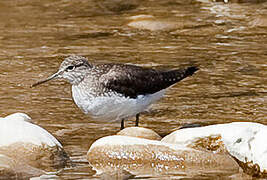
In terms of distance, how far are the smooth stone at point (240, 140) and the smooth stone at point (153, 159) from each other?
15cm

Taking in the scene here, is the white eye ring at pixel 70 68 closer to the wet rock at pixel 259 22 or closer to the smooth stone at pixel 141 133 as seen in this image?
the smooth stone at pixel 141 133

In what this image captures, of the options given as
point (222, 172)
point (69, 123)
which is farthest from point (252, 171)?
point (69, 123)

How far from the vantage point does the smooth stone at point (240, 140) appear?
7871mm

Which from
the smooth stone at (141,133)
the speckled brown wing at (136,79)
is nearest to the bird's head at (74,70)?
the speckled brown wing at (136,79)

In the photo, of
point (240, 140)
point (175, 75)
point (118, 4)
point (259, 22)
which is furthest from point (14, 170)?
point (118, 4)

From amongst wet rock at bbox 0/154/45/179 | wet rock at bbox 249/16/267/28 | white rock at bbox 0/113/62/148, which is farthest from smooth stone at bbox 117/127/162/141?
wet rock at bbox 249/16/267/28

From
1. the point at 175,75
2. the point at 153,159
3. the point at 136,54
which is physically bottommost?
the point at 153,159

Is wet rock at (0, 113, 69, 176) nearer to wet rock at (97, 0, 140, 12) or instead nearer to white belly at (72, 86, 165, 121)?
white belly at (72, 86, 165, 121)

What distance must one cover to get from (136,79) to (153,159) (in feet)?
5.65

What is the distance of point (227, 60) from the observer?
14.4 metres

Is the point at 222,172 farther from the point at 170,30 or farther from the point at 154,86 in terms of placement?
the point at 170,30

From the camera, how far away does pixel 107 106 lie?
30.1ft

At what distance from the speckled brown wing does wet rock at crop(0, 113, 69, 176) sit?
130 cm

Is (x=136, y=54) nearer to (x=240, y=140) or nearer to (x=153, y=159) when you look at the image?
(x=153, y=159)
